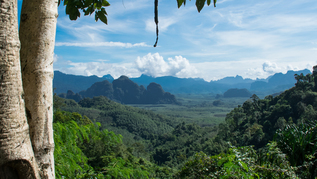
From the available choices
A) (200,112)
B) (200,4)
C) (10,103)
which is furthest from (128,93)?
(10,103)

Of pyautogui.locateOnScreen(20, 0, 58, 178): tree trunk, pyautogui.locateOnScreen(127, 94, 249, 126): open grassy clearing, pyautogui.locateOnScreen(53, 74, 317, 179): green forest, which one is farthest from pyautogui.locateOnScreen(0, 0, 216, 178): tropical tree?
pyautogui.locateOnScreen(127, 94, 249, 126): open grassy clearing

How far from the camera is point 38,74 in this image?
2.40ft

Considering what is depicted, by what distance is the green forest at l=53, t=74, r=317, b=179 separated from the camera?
2143 mm

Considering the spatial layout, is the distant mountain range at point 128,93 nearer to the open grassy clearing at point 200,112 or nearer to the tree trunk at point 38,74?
the open grassy clearing at point 200,112

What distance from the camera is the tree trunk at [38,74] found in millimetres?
726

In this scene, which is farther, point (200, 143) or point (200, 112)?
point (200, 112)

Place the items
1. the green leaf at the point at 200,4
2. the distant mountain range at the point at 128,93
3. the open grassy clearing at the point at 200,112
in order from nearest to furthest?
the green leaf at the point at 200,4, the open grassy clearing at the point at 200,112, the distant mountain range at the point at 128,93

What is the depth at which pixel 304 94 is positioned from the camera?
94.6 ft

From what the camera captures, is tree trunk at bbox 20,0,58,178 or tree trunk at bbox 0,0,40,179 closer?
tree trunk at bbox 0,0,40,179

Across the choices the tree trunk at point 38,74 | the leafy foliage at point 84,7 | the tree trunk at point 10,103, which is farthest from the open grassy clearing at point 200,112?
the tree trunk at point 10,103

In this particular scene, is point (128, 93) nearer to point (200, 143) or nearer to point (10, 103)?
point (200, 143)

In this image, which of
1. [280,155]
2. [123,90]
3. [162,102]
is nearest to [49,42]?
[280,155]

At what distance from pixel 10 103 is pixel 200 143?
42547 millimetres

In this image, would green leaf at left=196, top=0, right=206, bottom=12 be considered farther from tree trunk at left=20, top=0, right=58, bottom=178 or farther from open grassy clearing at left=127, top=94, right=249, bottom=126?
open grassy clearing at left=127, top=94, right=249, bottom=126
